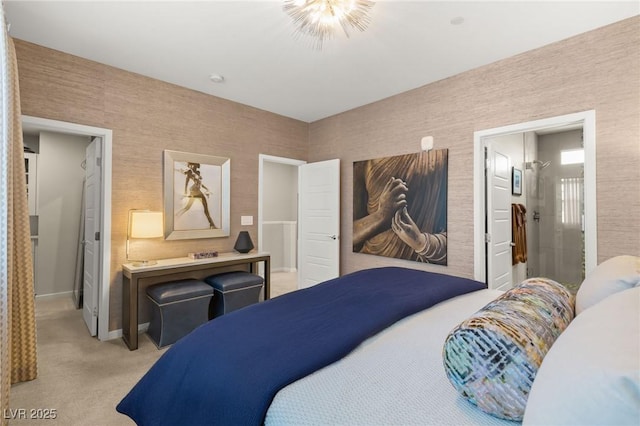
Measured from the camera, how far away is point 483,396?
83cm

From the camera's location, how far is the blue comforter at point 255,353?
982 millimetres

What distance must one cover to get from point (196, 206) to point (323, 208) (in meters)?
1.73

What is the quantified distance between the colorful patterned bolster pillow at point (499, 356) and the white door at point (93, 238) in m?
3.40

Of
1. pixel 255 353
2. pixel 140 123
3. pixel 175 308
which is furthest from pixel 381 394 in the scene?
pixel 140 123

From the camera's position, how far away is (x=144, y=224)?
299 cm

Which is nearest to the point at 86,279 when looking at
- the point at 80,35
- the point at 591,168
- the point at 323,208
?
the point at 80,35

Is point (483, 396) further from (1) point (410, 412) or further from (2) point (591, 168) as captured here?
(2) point (591, 168)

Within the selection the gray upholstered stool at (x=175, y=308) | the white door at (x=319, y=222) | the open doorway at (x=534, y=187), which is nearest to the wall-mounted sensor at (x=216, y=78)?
the white door at (x=319, y=222)

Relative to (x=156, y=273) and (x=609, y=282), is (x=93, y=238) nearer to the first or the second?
(x=156, y=273)

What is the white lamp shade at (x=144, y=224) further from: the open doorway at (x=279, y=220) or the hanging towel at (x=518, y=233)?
the hanging towel at (x=518, y=233)

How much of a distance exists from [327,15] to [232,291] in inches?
Result: 107

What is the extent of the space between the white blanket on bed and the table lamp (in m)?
2.57

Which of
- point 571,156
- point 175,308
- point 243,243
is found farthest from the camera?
point 571,156

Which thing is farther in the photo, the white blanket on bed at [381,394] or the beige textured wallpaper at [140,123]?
the beige textured wallpaper at [140,123]
